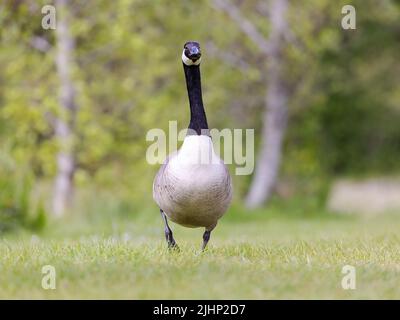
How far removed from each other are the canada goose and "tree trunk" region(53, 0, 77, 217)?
863 cm

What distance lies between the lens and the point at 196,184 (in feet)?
19.7

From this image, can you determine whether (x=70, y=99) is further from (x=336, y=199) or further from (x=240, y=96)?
(x=336, y=199)

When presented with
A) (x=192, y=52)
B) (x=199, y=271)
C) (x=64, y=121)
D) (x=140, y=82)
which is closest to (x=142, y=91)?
(x=140, y=82)

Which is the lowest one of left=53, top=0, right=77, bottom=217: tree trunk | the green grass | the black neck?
the green grass

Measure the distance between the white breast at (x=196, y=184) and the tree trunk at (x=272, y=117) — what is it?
11010 mm

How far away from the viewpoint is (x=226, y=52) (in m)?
17.0

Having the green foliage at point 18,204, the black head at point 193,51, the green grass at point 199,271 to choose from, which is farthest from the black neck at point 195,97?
the green foliage at point 18,204

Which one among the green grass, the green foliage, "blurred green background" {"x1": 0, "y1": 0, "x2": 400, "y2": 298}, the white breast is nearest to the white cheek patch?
the white breast

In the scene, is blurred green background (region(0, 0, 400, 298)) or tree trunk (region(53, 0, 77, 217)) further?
blurred green background (region(0, 0, 400, 298))

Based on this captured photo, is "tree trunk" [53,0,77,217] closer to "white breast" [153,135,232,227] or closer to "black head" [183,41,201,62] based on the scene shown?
"black head" [183,41,201,62]

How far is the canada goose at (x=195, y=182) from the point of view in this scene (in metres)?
6.05

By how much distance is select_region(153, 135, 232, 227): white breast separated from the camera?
6.04 metres

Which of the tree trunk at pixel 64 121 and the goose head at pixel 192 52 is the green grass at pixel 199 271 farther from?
the tree trunk at pixel 64 121
